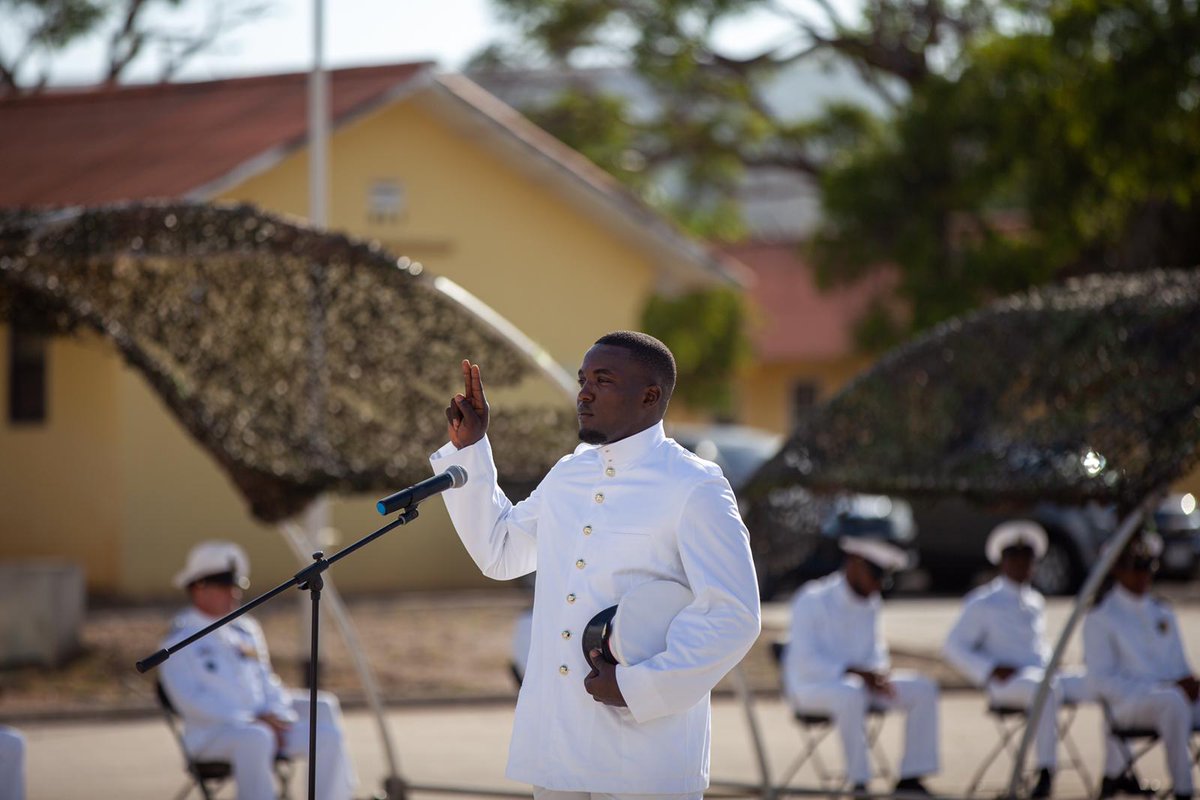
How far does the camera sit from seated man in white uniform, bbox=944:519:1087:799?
34.1 ft

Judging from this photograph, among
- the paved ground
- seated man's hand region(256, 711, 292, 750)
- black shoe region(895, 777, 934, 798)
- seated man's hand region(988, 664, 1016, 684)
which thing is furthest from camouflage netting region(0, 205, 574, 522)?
seated man's hand region(988, 664, 1016, 684)

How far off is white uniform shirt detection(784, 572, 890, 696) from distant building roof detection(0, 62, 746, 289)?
951 cm

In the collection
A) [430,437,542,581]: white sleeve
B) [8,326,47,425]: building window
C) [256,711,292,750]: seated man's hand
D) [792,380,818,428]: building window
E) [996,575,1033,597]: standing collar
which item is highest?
[792,380,818,428]: building window

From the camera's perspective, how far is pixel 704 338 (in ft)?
96.6

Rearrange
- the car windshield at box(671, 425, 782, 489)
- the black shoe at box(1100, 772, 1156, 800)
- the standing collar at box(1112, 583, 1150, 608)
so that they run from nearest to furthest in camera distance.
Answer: the black shoe at box(1100, 772, 1156, 800)
the standing collar at box(1112, 583, 1150, 608)
the car windshield at box(671, 425, 782, 489)

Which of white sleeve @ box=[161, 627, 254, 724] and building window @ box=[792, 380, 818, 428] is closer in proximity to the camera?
white sleeve @ box=[161, 627, 254, 724]

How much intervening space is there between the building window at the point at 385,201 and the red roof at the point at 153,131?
1.19 metres

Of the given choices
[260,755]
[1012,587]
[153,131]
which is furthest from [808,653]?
[153,131]

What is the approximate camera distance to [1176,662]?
9961mm

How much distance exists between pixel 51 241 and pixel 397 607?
11.1 metres

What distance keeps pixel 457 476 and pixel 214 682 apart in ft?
12.2

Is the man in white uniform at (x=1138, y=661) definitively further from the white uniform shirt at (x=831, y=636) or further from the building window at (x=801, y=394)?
the building window at (x=801, y=394)

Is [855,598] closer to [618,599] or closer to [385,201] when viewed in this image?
[618,599]

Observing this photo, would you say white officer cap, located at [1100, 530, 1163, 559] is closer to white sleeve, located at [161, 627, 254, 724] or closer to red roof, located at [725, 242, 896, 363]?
white sleeve, located at [161, 627, 254, 724]
